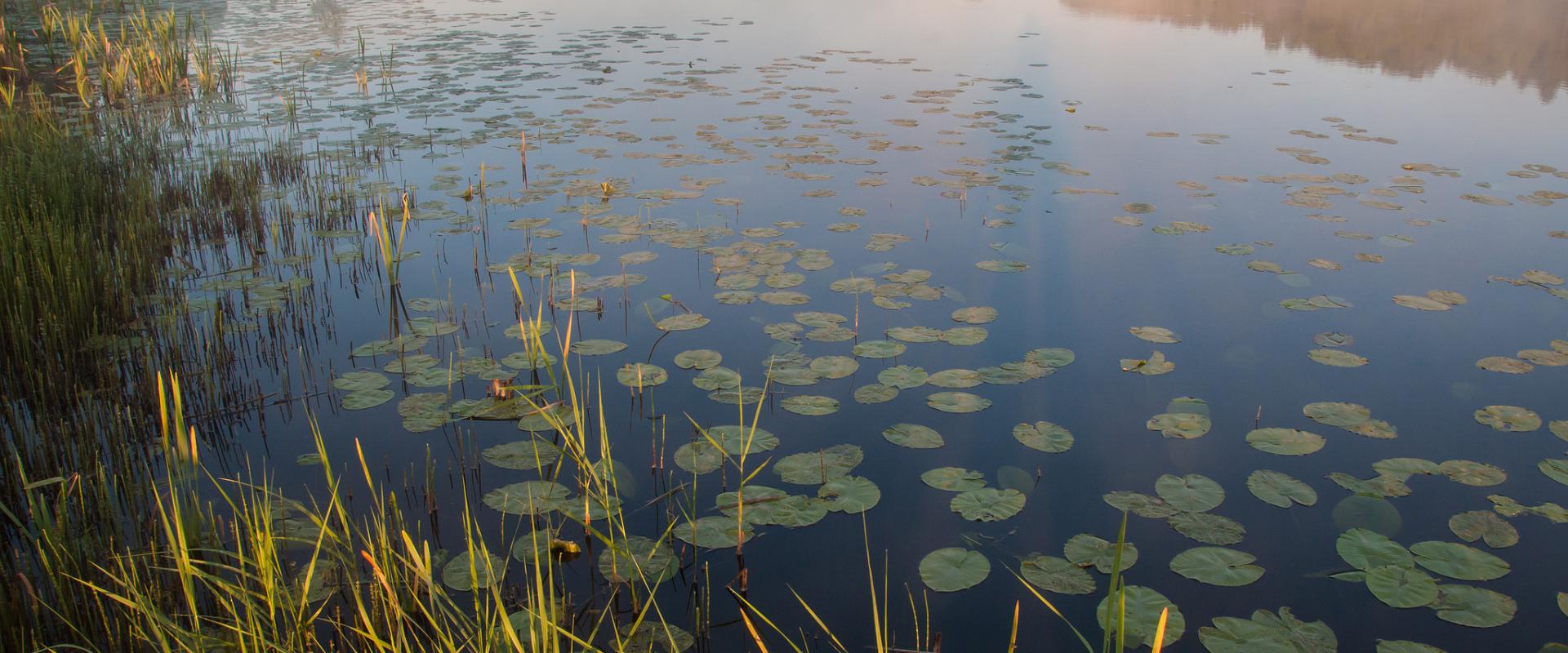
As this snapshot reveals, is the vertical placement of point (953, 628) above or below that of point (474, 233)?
below

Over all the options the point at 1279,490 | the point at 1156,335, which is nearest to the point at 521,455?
the point at 1279,490

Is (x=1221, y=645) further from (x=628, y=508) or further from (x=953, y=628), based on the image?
(x=628, y=508)

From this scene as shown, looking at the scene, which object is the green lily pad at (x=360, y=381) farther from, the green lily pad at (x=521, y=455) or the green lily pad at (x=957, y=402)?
the green lily pad at (x=957, y=402)

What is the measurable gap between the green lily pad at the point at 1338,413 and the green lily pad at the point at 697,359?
2097 millimetres

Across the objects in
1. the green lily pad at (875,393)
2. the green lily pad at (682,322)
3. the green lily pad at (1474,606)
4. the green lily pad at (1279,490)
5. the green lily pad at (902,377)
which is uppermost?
the green lily pad at (682,322)

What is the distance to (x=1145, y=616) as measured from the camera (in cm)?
221

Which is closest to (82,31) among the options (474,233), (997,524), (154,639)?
(474,233)

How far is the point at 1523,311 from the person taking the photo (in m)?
4.04

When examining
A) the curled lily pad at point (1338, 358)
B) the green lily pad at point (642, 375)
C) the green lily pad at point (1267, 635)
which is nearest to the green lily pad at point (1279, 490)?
the green lily pad at point (1267, 635)

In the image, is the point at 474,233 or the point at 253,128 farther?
the point at 253,128

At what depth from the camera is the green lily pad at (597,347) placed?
3625 mm

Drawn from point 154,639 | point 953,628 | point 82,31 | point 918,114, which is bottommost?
point 953,628

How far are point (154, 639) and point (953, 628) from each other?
1.82 metres

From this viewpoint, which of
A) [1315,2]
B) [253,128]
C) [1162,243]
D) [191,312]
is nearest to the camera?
[191,312]
